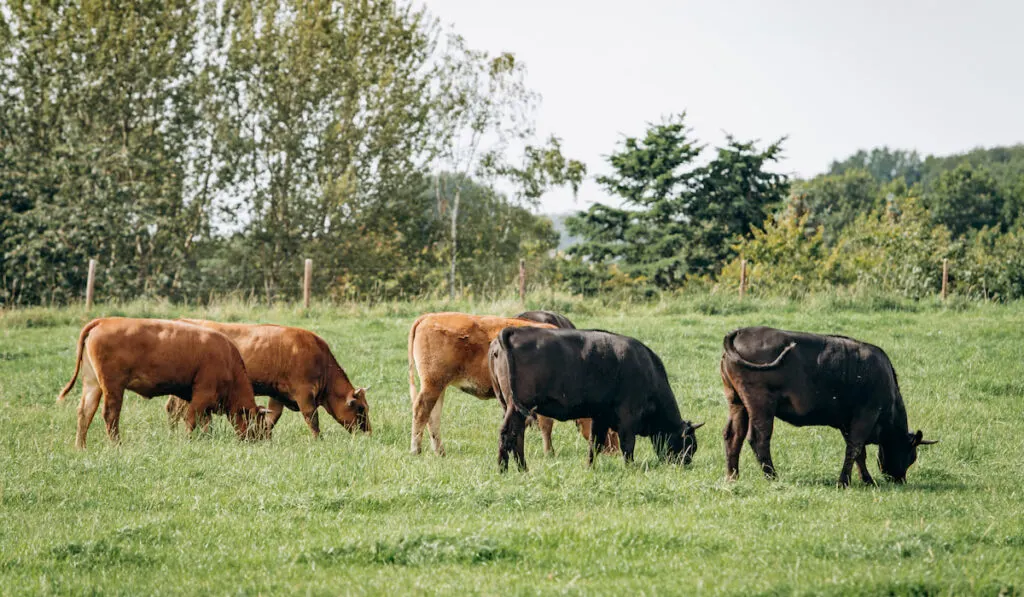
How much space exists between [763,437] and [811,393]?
0.63m

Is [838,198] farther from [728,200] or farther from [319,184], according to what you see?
[319,184]

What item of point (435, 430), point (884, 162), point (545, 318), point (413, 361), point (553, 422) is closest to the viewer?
point (435, 430)

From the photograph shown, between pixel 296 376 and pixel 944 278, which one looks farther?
pixel 944 278

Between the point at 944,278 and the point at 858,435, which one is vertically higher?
the point at 944,278

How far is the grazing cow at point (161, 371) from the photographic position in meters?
10.5

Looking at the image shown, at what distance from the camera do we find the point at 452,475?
8.60 meters

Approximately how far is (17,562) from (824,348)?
6820 mm

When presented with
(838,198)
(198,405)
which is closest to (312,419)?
(198,405)

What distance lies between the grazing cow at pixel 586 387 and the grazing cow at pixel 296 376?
9.99 ft

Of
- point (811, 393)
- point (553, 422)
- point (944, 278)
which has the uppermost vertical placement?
point (944, 278)

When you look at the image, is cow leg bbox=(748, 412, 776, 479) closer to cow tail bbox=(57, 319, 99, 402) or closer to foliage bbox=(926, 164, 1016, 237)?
cow tail bbox=(57, 319, 99, 402)

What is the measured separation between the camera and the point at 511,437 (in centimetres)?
928

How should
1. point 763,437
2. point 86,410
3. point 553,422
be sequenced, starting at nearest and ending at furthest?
1. point 763,437
2. point 86,410
3. point 553,422

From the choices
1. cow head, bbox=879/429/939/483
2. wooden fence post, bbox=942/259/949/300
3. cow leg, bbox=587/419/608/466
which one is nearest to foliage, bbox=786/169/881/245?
wooden fence post, bbox=942/259/949/300
